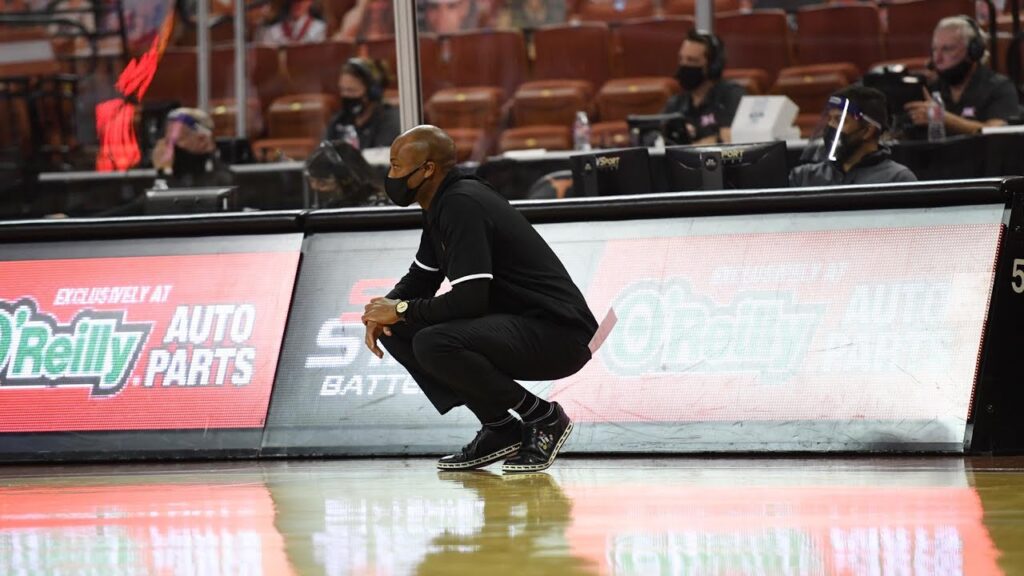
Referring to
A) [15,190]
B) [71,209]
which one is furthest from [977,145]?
[15,190]

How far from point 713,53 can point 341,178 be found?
3090 millimetres

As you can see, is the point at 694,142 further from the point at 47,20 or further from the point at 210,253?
the point at 47,20

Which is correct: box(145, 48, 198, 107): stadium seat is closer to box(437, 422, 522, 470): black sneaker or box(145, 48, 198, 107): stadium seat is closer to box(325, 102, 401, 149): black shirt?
box(325, 102, 401, 149): black shirt

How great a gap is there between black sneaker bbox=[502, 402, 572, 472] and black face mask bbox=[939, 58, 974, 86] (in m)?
5.07

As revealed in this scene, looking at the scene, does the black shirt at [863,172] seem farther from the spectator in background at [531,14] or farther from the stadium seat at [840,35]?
the spectator in background at [531,14]

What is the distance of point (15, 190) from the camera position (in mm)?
12711

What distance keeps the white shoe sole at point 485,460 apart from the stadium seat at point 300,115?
8.29 metres

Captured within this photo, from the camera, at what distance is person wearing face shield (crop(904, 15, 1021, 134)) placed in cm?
956

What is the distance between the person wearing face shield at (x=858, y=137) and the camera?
24.5ft

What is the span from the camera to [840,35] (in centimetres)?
1223

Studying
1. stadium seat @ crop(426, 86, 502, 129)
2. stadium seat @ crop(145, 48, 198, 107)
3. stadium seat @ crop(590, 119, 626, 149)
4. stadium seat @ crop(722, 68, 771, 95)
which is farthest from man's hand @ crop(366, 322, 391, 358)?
stadium seat @ crop(145, 48, 198, 107)

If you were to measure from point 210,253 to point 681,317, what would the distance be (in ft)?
6.80

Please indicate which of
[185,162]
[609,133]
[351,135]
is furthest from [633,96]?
[185,162]

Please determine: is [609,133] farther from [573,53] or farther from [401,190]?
[401,190]
